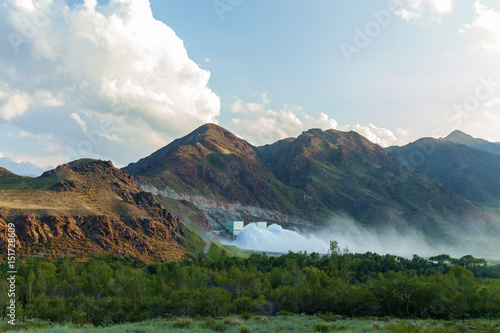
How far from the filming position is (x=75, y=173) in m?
127

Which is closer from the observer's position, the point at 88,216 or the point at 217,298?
the point at 217,298

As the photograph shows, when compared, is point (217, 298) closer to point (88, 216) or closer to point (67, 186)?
point (88, 216)

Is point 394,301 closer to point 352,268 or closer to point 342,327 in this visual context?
point 342,327

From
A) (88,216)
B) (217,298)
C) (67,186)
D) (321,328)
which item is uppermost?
(67,186)

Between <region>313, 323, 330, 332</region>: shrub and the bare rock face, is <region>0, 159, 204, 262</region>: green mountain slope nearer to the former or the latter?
the bare rock face

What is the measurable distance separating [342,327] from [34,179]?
125 m

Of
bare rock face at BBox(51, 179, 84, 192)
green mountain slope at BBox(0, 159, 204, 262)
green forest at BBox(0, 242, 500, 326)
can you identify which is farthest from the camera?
bare rock face at BBox(51, 179, 84, 192)

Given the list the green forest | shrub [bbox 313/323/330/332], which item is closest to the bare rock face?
the green forest

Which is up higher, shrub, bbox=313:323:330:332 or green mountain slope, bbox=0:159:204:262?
green mountain slope, bbox=0:159:204:262

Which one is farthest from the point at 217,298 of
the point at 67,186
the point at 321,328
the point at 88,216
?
the point at 67,186

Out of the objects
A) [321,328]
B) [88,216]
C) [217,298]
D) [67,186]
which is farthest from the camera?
[67,186]

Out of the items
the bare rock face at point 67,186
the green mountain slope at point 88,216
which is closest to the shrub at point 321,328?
the green mountain slope at point 88,216

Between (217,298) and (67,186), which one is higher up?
(67,186)

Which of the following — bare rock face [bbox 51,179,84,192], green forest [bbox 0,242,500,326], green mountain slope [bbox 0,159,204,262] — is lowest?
green forest [bbox 0,242,500,326]
